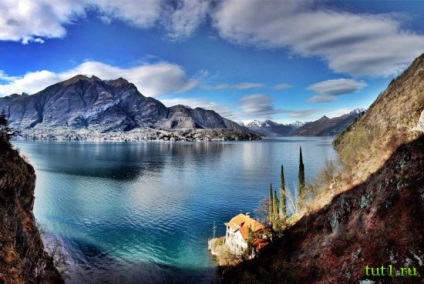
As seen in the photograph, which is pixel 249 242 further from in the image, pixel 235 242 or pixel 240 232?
pixel 235 242

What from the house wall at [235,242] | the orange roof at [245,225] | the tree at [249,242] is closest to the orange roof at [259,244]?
the tree at [249,242]

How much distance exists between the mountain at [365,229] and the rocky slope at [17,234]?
28.4 meters

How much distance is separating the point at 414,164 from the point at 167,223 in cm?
6553

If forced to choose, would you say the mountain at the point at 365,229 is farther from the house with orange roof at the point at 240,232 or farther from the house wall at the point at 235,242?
the house with orange roof at the point at 240,232

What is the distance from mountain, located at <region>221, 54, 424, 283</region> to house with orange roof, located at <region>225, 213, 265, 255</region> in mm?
6302

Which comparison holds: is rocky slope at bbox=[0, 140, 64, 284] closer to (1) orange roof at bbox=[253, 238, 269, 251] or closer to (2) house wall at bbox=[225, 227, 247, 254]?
(2) house wall at bbox=[225, 227, 247, 254]

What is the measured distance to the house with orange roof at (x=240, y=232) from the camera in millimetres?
62362

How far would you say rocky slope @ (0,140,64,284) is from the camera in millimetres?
33094

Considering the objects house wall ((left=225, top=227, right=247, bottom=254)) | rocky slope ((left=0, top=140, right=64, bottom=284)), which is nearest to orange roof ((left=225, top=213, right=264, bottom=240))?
house wall ((left=225, top=227, right=247, bottom=254))

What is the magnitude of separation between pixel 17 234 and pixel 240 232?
40578 mm

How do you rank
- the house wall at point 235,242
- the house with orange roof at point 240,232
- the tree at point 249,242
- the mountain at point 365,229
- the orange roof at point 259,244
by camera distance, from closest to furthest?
the mountain at point 365,229 < the tree at point 249,242 < the orange roof at point 259,244 < the house wall at point 235,242 < the house with orange roof at point 240,232

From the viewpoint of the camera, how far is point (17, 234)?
37.1m

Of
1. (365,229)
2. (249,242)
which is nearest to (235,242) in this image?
(249,242)

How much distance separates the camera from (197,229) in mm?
82000
